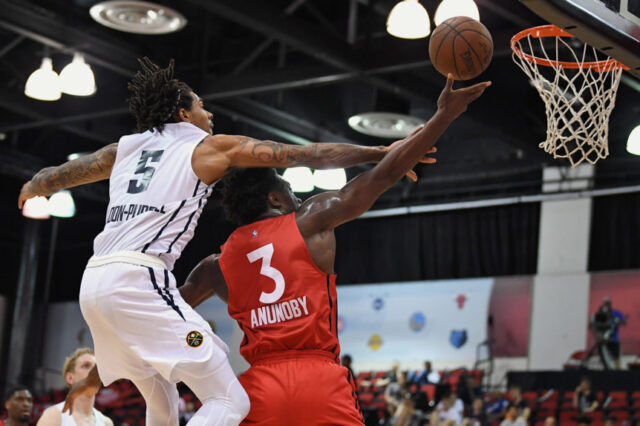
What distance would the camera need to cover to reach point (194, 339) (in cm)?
373

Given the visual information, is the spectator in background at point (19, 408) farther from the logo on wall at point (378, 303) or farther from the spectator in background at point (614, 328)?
the logo on wall at point (378, 303)

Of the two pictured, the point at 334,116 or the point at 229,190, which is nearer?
the point at 229,190

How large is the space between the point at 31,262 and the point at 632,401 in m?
13.0

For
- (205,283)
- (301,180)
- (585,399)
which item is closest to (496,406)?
(585,399)

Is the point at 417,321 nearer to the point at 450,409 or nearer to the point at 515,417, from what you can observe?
the point at 450,409

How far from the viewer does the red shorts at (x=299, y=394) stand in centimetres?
398

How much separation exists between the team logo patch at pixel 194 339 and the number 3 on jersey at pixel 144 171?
64 centimetres

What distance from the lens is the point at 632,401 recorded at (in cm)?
1538

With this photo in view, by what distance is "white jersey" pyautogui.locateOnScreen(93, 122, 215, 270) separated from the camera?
153 inches

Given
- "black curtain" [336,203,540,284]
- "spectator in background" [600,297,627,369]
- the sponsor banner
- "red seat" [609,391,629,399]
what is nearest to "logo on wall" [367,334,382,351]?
the sponsor banner

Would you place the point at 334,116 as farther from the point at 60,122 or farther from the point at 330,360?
the point at 330,360

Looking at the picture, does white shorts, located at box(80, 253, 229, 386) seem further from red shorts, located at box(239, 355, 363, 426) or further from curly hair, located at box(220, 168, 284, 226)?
curly hair, located at box(220, 168, 284, 226)

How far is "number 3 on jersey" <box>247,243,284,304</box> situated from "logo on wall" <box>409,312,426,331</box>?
15.9 meters

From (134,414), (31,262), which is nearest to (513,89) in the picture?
(134,414)
